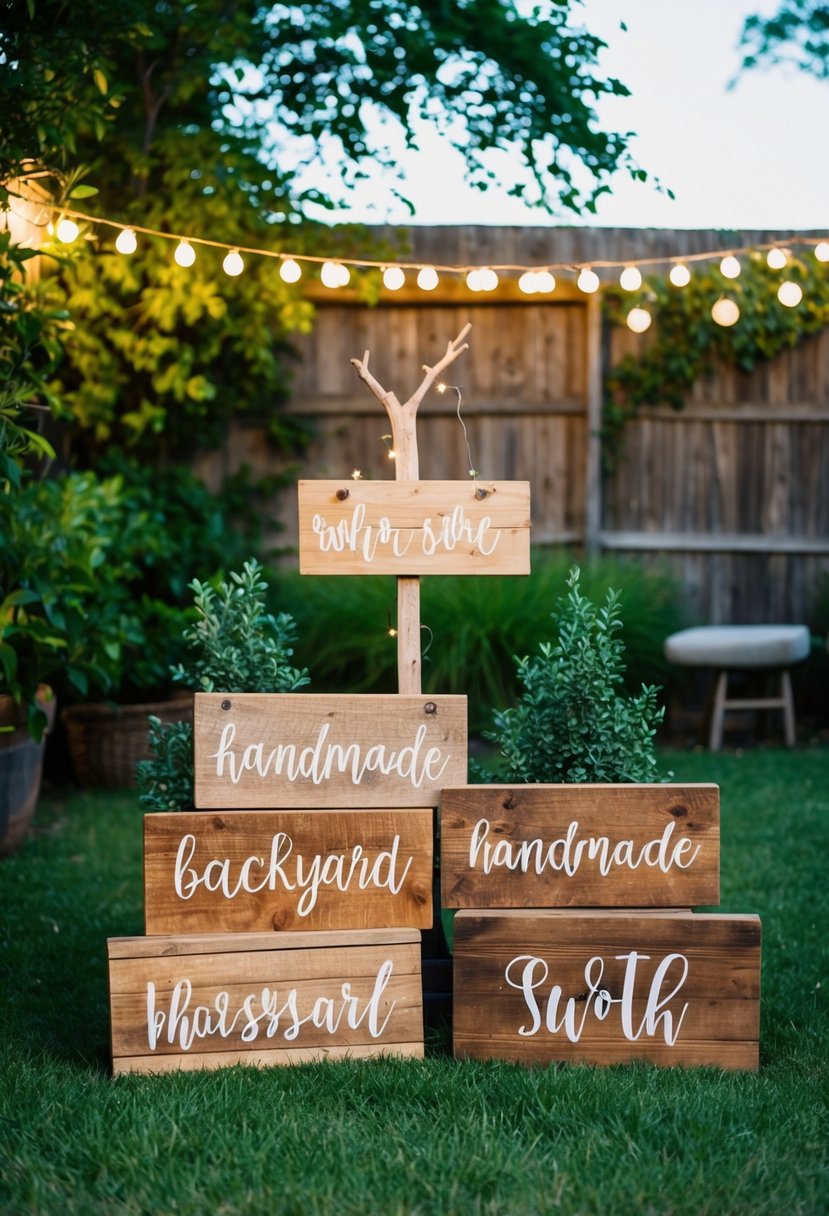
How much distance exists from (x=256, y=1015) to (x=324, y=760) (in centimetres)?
52

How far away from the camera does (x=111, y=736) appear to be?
514cm

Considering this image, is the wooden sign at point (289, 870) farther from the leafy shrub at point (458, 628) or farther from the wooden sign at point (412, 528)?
the leafy shrub at point (458, 628)

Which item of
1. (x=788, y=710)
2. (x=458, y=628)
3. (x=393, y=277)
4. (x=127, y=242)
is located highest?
(x=127, y=242)

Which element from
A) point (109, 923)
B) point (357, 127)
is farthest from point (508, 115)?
point (109, 923)

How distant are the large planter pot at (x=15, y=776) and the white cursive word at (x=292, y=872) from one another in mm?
1659

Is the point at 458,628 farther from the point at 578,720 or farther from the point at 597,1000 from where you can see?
the point at 597,1000

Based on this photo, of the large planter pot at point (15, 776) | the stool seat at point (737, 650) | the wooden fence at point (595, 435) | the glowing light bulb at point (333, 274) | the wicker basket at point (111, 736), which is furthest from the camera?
the wooden fence at point (595, 435)

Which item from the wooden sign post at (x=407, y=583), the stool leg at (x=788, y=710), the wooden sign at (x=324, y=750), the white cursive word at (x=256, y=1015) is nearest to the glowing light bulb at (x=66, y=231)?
the wooden sign post at (x=407, y=583)

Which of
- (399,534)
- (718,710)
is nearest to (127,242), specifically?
(399,534)

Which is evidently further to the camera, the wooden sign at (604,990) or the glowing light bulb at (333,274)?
the glowing light bulb at (333,274)

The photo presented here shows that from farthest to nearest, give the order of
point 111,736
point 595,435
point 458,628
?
point 595,435, point 458,628, point 111,736

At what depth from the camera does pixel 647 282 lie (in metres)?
6.30

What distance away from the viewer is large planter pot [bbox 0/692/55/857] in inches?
154

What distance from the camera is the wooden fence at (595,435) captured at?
21.4ft
